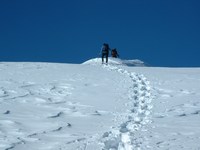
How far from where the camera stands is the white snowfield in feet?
22.4

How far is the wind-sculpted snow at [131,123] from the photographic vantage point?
6.66 m

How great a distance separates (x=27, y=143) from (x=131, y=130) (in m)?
1.97

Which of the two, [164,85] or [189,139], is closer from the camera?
[189,139]

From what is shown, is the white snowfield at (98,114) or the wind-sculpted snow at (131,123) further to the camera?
the white snowfield at (98,114)

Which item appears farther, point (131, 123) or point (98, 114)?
point (98, 114)

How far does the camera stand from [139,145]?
6566 mm

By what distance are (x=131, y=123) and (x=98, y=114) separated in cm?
124

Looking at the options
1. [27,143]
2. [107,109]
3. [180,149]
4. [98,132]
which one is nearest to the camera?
[180,149]

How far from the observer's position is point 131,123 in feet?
26.7

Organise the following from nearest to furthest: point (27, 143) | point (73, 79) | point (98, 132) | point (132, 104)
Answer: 1. point (27, 143)
2. point (98, 132)
3. point (132, 104)
4. point (73, 79)

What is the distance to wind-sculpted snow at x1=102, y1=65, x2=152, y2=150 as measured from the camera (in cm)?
666

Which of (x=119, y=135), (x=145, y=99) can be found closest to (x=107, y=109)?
(x=145, y=99)

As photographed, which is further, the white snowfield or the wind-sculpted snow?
the white snowfield

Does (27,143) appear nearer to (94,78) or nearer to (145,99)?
(145,99)
